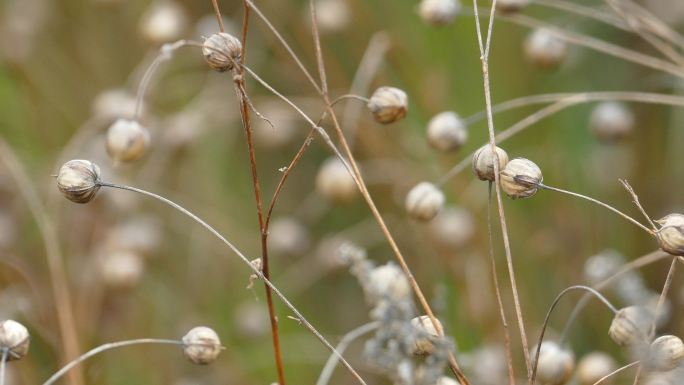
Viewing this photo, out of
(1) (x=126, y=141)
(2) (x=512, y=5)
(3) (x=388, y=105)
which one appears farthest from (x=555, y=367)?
(1) (x=126, y=141)

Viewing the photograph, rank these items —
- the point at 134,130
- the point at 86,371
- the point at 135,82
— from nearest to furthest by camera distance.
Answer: the point at 134,130
the point at 86,371
the point at 135,82

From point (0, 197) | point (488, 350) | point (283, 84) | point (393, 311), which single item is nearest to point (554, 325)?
point (488, 350)

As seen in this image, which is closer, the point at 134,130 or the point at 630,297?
the point at 630,297

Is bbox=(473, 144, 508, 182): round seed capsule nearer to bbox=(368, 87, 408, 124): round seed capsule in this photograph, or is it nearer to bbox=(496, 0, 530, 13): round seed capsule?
bbox=(368, 87, 408, 124): round seed capsule

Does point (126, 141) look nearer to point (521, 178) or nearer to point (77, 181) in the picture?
point (77, 181)

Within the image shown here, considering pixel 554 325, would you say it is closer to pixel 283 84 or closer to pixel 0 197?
pixel 283 84

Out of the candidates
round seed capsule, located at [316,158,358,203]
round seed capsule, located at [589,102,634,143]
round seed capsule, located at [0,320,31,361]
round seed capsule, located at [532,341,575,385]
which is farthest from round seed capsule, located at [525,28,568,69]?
round seed capsule, located at [0,320,31,361]
